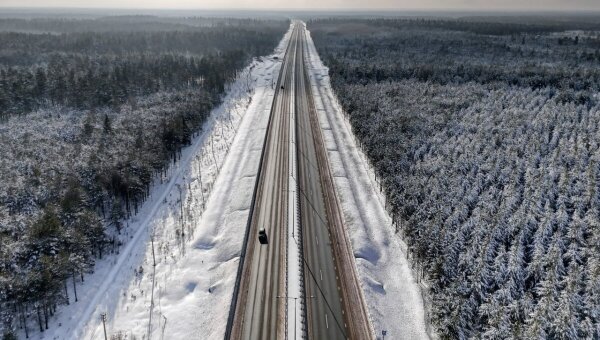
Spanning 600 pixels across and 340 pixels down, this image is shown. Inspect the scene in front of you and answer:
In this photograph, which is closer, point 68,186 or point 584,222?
point 584,222

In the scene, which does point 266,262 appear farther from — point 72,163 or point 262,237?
point 72,163

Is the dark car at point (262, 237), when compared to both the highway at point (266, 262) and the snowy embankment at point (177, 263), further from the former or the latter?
the snowy embankment at point (177, 263)

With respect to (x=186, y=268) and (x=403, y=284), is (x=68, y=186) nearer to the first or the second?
(x=186, y=268)

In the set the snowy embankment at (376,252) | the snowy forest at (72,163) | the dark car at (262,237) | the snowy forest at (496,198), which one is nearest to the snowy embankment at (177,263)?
the snowy forest at (72,163)

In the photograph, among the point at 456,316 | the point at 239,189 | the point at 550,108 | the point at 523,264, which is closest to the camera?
the point at 456,316

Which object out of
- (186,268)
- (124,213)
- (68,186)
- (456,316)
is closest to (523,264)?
(456,316)

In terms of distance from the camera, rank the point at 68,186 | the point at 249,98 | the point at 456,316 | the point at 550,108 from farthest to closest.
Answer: the point at 249,98, the point at 550,108, the point at 68,186, the point at 456,316

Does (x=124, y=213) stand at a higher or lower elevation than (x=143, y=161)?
lower
